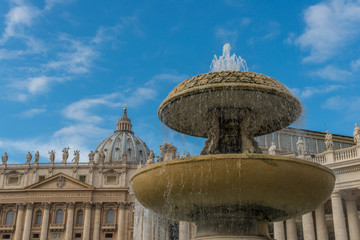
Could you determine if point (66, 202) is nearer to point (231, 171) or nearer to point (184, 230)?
point (184, 230)

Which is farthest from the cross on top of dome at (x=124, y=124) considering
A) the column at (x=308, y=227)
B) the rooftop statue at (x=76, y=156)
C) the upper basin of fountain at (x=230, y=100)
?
the upper basin of fountain at (x=230, y=100)

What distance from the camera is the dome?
10900 centimetres

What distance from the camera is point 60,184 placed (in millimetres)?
70750

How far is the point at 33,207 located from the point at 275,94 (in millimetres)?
65913

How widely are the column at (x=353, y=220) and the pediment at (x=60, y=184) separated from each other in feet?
159

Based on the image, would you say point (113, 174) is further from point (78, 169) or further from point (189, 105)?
point (189, 105)

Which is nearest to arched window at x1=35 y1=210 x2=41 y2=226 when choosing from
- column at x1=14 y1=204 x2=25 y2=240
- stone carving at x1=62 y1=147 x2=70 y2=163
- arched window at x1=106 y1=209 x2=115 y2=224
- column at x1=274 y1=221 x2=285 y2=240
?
column at x1=14 y1=204 x2=25 y2=240

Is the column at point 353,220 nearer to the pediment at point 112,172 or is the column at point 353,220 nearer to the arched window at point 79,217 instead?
the pediment at point 112,172

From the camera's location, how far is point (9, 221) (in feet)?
232

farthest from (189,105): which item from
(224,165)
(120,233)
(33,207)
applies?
(33,207)

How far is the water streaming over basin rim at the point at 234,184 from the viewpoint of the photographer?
29.6 ft

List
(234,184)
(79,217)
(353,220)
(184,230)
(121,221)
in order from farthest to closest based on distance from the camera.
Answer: (79,217) < (121,221) < (184,230) < (353,220) < (234,184)

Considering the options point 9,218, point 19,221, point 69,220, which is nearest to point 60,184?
point 69,220

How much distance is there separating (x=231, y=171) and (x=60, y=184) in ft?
215
